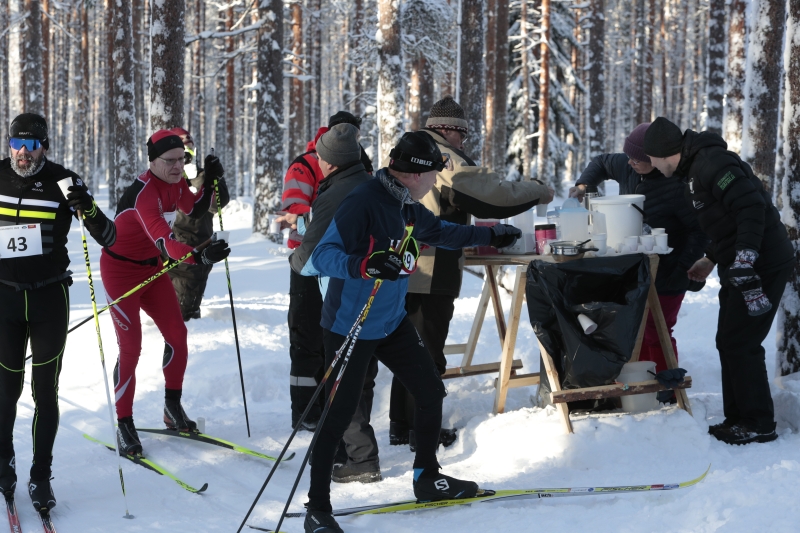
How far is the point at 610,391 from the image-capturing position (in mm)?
5055

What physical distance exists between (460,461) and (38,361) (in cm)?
272

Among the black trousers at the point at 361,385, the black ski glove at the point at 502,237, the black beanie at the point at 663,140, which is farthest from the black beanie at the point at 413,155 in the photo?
the black beanie at the point at 663,140

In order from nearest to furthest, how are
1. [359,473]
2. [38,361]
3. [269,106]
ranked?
[38,361], [359,473], [269,106]

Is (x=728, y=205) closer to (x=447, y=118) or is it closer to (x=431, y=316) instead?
(x=447, y=118)

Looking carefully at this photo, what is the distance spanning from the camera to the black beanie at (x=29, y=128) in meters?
4.18

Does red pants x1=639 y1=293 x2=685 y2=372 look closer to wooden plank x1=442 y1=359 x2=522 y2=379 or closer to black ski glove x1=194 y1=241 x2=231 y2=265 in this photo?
wooden plank x1=442 y1=359 x2=522 y2=379

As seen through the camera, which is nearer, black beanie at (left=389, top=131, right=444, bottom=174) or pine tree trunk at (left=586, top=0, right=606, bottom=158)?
black beanie at (left=389, top=131, right=444, bottom=174)

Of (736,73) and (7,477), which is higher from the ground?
(736,73)

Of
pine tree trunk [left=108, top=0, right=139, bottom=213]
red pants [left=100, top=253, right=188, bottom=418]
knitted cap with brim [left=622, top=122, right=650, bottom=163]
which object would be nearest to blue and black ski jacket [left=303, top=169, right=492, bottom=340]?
red pants [left=100, top=253, right=188, bottom=418]

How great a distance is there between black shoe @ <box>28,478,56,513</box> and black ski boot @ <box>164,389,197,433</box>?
4.62 feet

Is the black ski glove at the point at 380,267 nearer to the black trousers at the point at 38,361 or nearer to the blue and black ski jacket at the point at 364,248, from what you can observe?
the blue and black ski jacket at the point at 364,248

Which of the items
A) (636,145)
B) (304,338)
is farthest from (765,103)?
(304,338)

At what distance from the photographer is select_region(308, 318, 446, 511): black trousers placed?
3830mm

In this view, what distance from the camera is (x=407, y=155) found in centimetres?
386
